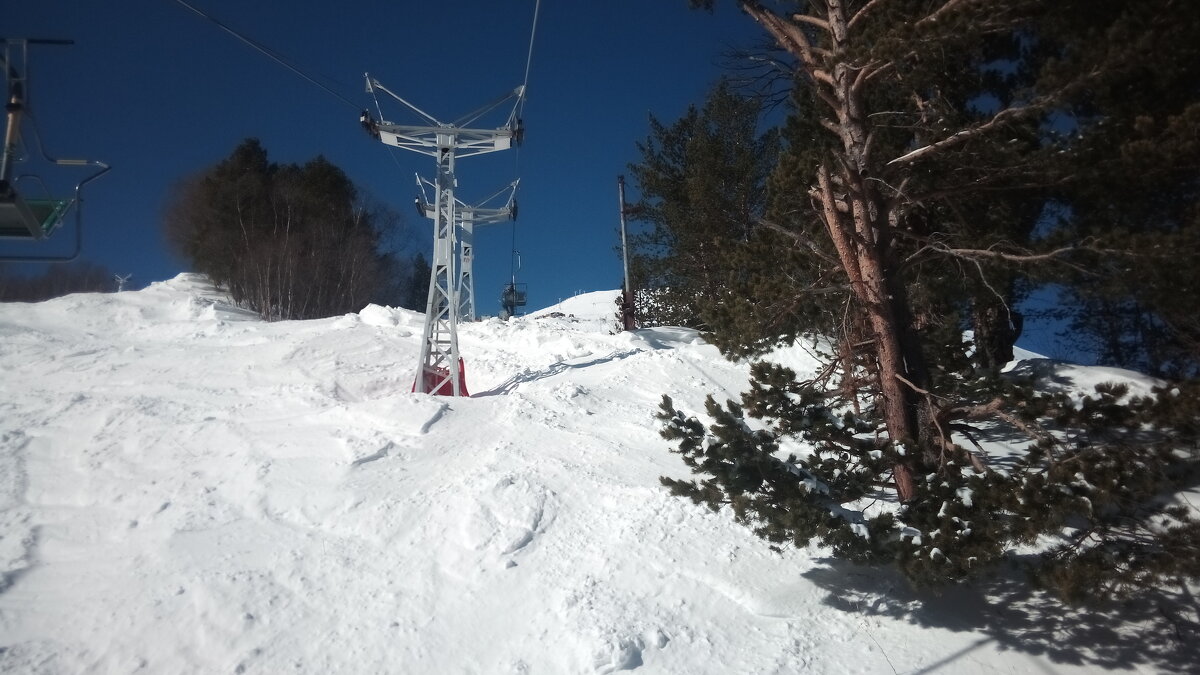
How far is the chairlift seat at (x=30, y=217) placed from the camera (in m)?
4.68

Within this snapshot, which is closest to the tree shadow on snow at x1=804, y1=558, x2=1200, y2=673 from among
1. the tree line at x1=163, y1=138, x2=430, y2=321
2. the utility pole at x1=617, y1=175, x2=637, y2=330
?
the utility pole at x1=617, y1=175, x2=637, y2=330

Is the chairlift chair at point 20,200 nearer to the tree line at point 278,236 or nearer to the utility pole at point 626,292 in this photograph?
the utility pole at point 626,292

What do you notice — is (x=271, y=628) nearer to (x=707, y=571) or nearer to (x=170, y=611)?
(x=170, y=611)

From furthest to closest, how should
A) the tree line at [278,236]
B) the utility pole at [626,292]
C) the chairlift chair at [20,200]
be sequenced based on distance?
the tree line at [278,236], the utility pole at [626,292], the chairlift chair at [20,200]

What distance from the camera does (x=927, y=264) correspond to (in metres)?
7.74

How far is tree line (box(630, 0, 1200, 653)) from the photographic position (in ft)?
16.3

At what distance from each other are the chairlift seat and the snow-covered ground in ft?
10.3

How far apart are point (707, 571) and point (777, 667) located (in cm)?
126

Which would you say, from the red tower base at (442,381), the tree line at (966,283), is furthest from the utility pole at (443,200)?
the tree line at (966,283)

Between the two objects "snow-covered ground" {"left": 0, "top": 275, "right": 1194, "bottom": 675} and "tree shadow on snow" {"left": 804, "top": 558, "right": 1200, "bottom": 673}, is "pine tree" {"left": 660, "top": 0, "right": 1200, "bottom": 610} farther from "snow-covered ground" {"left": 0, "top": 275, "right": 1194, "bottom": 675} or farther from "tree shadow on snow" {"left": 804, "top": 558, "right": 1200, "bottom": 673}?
"snow-covered ground" {"left": 0, "top": 275, "right": 1194, "bottom": 675}

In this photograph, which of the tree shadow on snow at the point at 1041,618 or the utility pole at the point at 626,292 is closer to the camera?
the tree shadow on snow at the point at 1041,618

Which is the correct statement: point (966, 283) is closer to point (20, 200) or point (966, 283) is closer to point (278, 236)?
point (20, 200)

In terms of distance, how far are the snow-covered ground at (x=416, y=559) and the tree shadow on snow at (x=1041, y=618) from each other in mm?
24

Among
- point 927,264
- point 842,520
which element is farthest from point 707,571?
point 927,264
